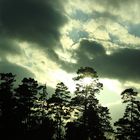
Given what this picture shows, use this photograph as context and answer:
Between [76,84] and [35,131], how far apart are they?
31.0 ft

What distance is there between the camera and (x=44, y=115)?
60219 millimetres

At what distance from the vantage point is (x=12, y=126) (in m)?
41.2

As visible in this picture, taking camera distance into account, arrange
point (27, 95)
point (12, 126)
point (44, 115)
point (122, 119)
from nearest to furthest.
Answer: point (12, 126)
point (122, 119)
point (27, 95)
point (44, 115)

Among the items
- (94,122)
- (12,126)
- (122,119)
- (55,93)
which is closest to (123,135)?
(122,119)

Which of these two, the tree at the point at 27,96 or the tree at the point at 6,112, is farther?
the tree at the point at 27,96

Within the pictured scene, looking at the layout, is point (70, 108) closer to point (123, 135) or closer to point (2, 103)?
point (123, 135)

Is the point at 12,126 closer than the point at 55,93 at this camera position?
Yes

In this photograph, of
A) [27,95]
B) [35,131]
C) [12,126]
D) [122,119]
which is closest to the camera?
[12,126]

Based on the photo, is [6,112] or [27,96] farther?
[27,96]

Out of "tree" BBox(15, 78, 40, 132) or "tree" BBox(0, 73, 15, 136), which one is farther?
"tree" BBox(15, 78, 40, 132)

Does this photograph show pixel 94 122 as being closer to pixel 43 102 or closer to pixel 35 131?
pixel 35 131

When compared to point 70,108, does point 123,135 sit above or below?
below

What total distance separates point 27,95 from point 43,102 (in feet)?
24.7

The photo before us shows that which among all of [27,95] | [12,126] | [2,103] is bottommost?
[12,126]
